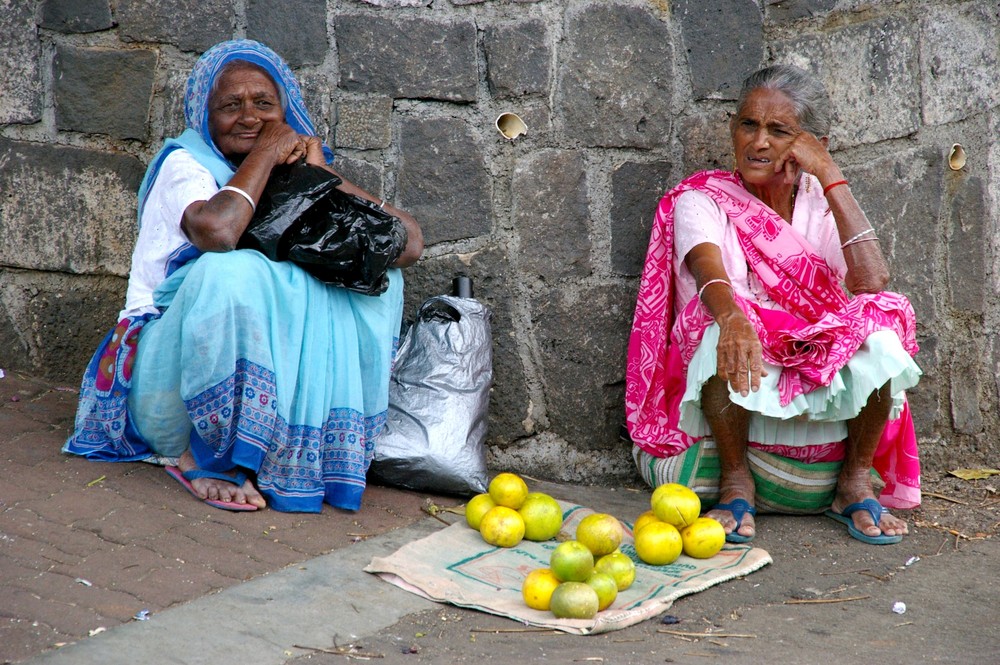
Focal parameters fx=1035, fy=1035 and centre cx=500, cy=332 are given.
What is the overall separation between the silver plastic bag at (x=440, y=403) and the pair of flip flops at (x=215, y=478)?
0.47 metres

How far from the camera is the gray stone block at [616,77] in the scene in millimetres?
3801

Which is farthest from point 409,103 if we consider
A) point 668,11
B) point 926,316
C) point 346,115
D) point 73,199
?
point 926,316

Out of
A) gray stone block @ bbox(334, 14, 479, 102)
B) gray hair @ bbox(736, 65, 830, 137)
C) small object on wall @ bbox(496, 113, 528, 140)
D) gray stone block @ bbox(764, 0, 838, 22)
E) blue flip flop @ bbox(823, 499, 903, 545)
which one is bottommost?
blue flip flop @ bbox(823, 499, 903, 545)

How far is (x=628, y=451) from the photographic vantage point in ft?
13.1

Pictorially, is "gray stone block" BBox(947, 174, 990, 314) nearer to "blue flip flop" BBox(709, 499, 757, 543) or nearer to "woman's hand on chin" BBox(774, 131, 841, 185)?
"woman's hand on chin" BBox(774, 131, 841, 185)

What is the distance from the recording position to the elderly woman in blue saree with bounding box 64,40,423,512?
3084 millimetres

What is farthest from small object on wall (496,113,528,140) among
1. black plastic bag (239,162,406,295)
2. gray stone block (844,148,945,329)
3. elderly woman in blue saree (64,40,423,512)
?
gray stone block (844,148,945,329)

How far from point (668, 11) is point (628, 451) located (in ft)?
5.45

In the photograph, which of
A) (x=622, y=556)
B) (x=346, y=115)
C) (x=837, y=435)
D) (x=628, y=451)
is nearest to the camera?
(x=622, y=556)

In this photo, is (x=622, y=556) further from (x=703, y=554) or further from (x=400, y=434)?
(x=400, y=434)

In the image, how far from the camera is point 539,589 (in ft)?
8.90

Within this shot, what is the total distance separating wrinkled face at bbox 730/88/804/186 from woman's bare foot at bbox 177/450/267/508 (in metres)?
1.96

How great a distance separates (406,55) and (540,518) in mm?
1717

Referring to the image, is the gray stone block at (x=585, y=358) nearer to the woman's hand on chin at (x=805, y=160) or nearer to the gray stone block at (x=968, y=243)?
the woman's hand on chin at (x=805, y=160)
